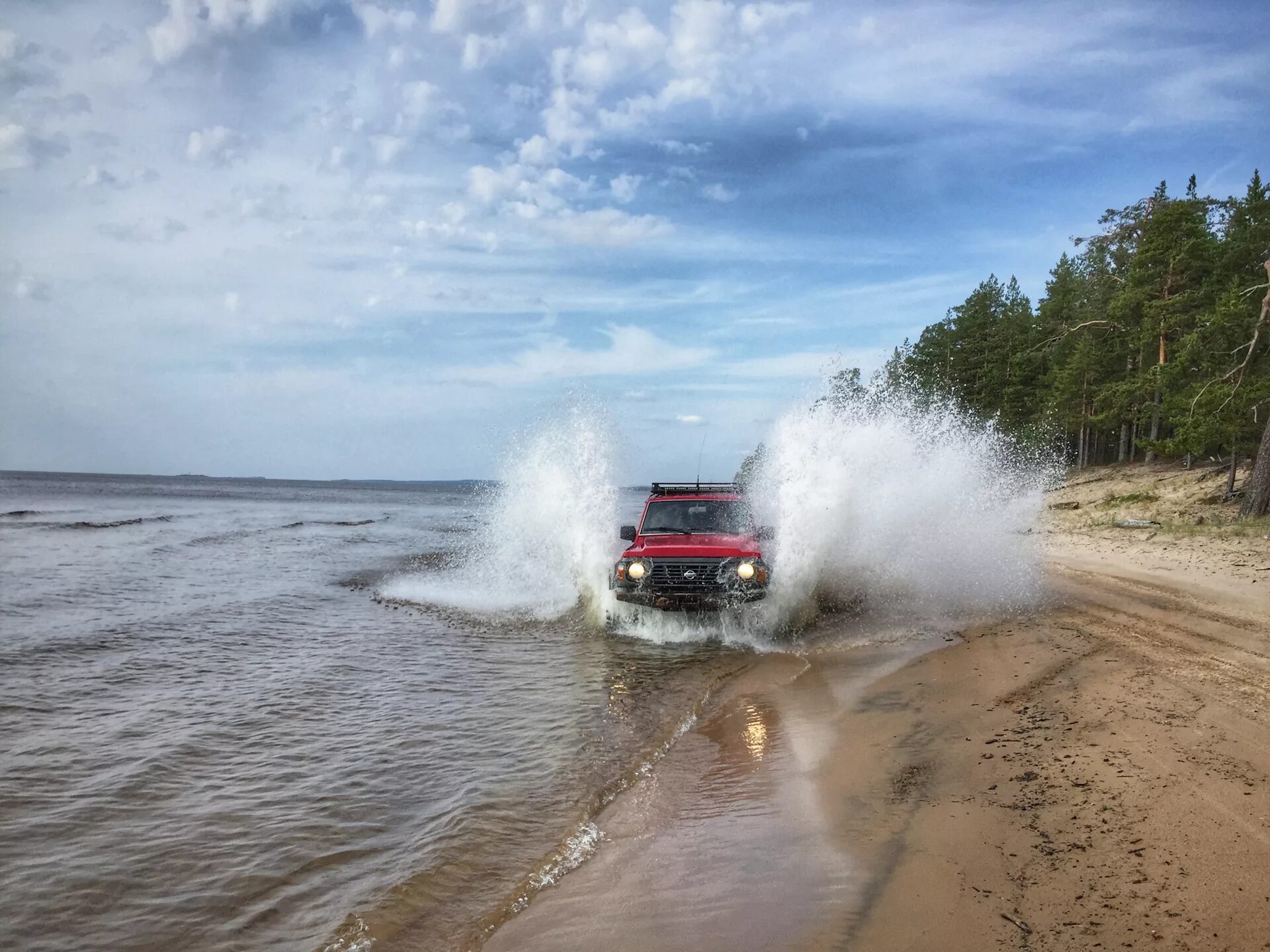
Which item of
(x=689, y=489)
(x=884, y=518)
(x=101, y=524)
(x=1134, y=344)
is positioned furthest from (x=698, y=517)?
(x=101, y=524)

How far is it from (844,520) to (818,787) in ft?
26.3

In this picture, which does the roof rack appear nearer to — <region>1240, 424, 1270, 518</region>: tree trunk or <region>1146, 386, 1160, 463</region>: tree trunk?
<region>1240, 424, 1270, 518</region>: tree trunk

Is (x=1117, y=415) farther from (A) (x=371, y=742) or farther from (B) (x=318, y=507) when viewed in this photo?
(B) (x=318, y=507)

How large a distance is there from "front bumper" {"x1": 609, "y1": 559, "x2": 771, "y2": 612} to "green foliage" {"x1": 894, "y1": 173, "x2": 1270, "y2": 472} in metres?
5.85

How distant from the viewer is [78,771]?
6656mm

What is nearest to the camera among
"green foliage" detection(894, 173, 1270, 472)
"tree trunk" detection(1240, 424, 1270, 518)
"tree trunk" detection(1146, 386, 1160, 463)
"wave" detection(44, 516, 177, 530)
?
"tree trunk" detection(1240, 424, 1270, 518)

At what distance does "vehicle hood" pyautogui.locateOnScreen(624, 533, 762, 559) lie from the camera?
11344mm

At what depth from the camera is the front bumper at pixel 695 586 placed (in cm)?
1123

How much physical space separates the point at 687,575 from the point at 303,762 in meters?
5.87

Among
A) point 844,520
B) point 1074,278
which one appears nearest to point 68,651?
point 844,520

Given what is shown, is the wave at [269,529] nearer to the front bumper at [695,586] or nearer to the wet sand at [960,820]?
the front bumper at [695,586]

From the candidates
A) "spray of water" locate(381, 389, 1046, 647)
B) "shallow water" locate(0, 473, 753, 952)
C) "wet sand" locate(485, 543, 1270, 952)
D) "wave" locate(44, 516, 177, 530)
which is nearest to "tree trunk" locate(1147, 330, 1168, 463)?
"spray of water" locate(381, 389, 1046, 647)

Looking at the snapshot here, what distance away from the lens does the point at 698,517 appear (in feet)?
42.8

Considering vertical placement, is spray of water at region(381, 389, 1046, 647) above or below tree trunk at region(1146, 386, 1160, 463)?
below
